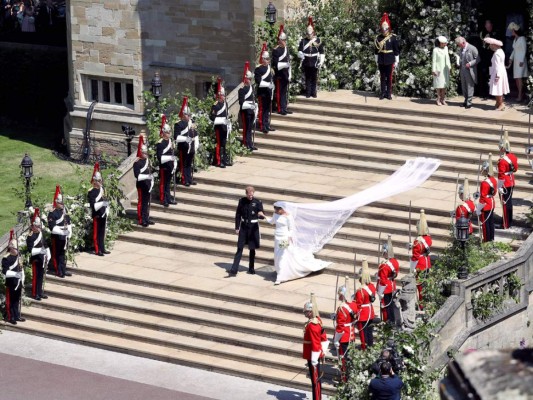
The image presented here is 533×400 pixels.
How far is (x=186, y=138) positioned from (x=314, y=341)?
7769mm

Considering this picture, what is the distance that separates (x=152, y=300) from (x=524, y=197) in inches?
266

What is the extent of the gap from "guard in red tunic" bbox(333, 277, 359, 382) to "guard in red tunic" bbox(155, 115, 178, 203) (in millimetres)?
6945

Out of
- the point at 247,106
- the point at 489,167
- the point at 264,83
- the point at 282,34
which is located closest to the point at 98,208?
the point at 247,106

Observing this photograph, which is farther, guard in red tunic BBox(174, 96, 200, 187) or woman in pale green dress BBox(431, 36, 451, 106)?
woman in pale green dress BBox(431, 36, 451, 106)

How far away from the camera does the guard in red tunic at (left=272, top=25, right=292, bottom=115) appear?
23.5 meters

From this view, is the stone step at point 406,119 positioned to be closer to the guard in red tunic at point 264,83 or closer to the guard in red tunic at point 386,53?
the guard in red tunic at point 264,83

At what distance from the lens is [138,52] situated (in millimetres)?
28812

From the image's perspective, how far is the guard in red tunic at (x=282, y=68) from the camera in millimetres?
23453

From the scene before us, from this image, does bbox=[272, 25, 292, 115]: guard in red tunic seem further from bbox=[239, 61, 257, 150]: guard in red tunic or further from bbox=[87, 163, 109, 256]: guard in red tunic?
bbox=[87, 163, 109, 256]: guard in red tunic

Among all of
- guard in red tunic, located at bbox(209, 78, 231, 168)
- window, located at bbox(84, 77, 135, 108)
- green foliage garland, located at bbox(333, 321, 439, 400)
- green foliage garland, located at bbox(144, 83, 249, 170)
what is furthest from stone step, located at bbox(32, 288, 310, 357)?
window, located at bbox(84, 77, 135, 108)

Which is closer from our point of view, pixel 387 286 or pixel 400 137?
pixel 387 286

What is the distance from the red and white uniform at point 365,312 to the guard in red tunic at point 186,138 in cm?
698

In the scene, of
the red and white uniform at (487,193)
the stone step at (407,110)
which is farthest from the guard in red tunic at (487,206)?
the stone step at (407,110)

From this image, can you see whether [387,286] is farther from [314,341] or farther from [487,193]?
[487,193]
